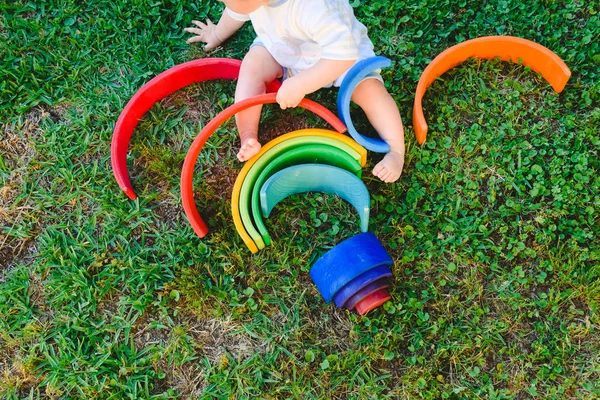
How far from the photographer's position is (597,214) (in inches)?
106

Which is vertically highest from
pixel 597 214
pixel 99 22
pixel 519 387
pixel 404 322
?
pixel 99 22

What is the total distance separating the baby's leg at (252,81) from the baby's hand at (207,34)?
34cm

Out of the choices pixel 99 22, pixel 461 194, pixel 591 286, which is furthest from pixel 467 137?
pixel 99 22

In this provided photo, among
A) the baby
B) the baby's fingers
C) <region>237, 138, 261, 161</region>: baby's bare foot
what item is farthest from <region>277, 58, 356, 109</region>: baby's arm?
the baby's fingers

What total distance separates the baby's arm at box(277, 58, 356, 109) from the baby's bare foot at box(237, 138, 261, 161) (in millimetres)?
238

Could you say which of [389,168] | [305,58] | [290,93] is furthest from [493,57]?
[290,93]

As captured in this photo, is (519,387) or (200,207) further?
(200,207)

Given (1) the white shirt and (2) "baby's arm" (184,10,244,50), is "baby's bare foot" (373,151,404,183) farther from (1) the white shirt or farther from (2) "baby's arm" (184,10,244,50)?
(2) "baby's arm" (184,10,244,50)

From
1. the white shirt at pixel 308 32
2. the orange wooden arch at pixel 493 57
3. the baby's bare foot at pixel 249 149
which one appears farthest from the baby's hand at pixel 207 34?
the orange wooden arch at pixel 493 57

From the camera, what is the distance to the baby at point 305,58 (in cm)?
232

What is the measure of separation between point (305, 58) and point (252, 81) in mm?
269

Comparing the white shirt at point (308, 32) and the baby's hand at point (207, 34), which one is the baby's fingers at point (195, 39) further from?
the white shirt at point (308, 32)

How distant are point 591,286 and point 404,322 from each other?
835mm

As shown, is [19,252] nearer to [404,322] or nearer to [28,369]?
[28,369]
